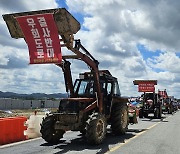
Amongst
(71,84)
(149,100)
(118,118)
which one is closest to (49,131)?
(71,84)

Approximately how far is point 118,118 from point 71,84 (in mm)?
2565

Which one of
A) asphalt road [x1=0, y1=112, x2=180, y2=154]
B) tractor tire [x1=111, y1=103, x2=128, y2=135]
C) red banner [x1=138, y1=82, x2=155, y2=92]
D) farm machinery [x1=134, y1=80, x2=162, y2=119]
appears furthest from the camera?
red banner [x1=138, y1=82, x2=155, y2=92]

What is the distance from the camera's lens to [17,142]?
13086mm

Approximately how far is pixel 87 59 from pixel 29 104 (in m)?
41.4

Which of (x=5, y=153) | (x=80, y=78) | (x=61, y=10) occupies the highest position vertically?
(x=61, y=10)

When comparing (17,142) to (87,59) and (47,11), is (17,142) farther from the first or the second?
(47,11)

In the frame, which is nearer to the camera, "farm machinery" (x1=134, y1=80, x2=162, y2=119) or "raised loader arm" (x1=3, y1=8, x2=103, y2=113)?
"raised loader arm" (x1=3, y1=8, x2=103, y2=113)

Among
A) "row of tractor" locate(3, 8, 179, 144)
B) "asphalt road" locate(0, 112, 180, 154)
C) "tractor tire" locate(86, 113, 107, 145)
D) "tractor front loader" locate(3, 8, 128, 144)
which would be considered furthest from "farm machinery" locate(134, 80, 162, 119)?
"tractor tire" locate(86, 113, 107, 145)

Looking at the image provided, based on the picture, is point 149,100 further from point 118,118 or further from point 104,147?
point 104,147

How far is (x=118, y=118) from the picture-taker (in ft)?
48.4

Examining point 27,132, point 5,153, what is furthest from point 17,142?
point 5,153

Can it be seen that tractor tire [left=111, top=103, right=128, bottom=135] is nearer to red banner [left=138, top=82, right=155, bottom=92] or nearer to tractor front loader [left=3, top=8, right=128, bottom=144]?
tractor front loader [left=3, top=8, right=128, bottom=144]

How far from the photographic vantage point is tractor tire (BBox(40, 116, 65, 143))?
1241 centimetres

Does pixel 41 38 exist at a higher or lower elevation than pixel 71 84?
higher
